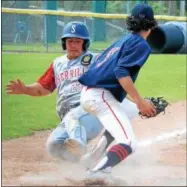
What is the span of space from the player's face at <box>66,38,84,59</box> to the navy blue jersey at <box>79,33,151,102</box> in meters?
0.58

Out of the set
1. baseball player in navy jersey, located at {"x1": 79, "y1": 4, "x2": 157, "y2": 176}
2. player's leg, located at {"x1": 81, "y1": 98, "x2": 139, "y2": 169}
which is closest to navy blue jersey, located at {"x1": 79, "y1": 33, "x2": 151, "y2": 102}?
baseball player in navy jersey, located at {"x1": 79, "y1": 4, "x2": 157, "y2": 176}

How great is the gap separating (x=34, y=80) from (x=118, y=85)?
26.5ft

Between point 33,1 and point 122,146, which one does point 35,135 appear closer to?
point 122,146

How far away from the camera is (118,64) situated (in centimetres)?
468

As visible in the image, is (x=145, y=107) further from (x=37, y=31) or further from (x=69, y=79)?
(x=37, y=31)

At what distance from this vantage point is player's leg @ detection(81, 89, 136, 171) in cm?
468

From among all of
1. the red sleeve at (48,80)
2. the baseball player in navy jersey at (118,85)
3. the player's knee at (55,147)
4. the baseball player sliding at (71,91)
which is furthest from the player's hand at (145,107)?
the red sleeve at (48,80)

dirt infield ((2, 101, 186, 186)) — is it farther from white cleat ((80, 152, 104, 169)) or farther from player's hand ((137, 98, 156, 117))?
player's hand ((137, 98, 156, 117))

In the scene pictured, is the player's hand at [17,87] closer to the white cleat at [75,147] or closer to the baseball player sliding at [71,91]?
the baseball player sliding at [71,91]

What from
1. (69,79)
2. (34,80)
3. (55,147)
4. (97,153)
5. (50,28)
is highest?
(69,79)

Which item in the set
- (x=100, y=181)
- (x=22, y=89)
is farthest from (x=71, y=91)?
(x=100, y=181)

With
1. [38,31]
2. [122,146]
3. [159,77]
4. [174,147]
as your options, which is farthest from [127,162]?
[38,31]

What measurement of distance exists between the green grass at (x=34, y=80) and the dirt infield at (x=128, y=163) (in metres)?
0.64

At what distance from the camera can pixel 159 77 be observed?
1471 centimetres
